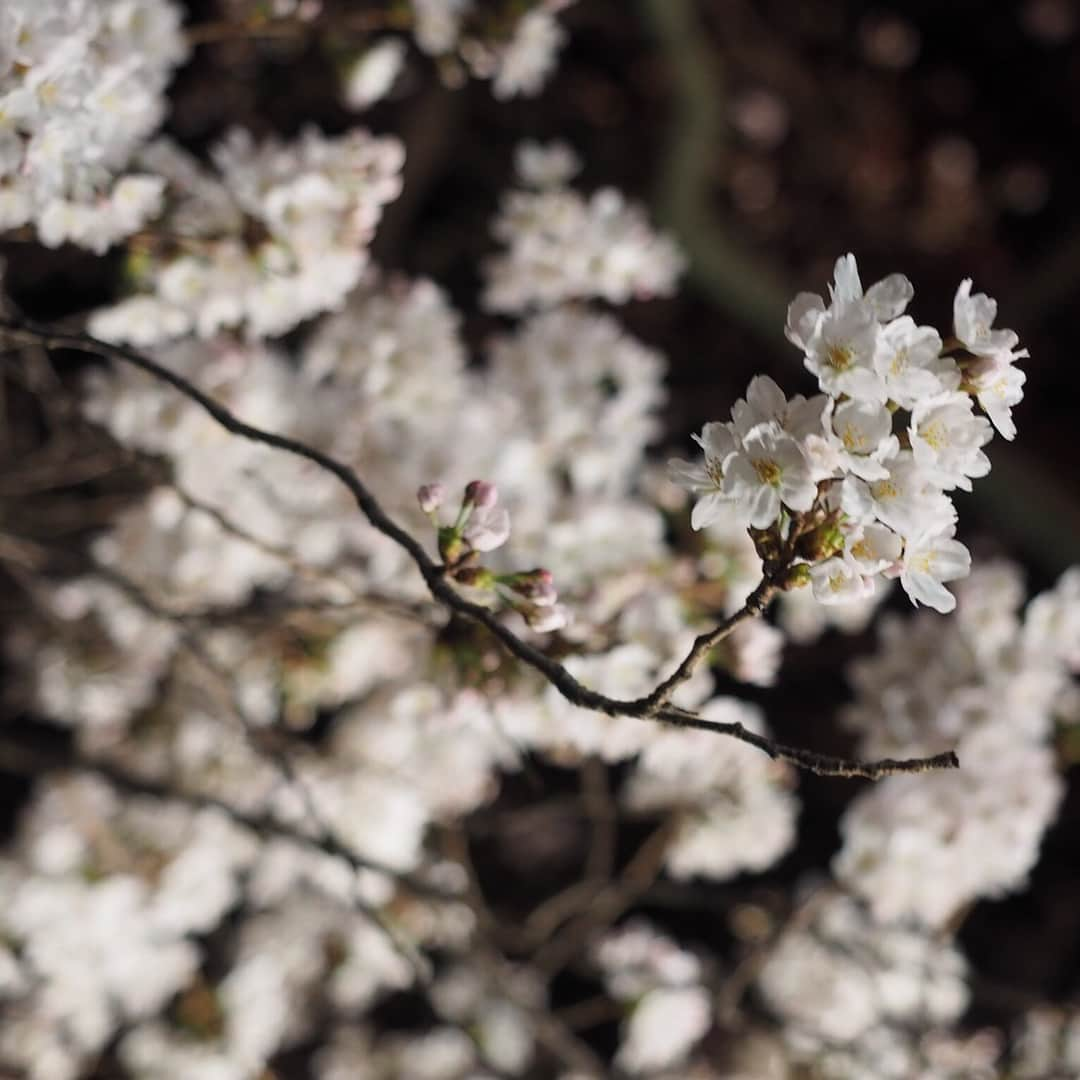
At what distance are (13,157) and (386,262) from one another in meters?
1.67

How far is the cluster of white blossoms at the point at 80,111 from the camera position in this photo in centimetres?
82

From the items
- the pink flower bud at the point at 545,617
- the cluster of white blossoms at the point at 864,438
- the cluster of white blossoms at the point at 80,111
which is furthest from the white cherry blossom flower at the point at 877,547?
the cluster of white blossoms at the point at 80,111

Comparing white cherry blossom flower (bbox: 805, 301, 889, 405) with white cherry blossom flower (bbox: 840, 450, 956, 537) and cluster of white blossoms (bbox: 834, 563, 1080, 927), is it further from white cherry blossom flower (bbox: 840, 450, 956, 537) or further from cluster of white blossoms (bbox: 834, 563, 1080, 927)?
cluster of white blossoms (bbox: 834, 563, 1080, 927)

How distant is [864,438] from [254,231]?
2.40 ft

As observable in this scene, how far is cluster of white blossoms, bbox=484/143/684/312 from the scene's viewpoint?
1.49m

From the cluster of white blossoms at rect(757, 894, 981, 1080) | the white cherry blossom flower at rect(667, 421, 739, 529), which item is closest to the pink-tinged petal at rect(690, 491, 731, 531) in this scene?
the white cherry blossom flower at rect(667, 421, 739, 529)

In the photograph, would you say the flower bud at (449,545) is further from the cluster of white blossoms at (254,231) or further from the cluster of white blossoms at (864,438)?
the cluster of white blossoms at (254,231)

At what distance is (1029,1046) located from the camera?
5.02 ft

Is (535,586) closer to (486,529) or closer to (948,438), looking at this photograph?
(486,529)

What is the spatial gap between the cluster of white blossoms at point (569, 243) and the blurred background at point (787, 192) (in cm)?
65

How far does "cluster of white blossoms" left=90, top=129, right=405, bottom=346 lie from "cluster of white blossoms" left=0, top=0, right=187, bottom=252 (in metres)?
0.04

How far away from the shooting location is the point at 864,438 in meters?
0.66

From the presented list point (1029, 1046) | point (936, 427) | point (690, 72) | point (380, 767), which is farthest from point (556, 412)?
point (690, 72)

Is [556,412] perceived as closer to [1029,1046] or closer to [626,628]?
[626,628]
